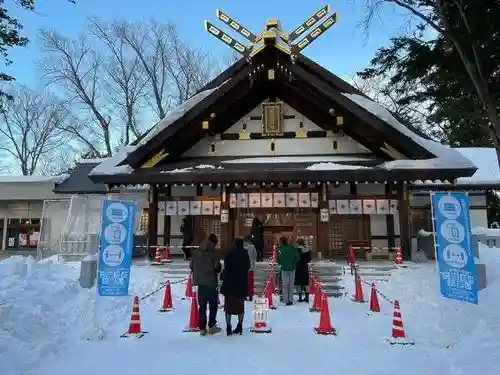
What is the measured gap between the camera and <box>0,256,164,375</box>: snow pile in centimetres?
604

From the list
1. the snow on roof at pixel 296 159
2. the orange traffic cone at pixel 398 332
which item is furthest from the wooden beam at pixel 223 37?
the orange traffic cone at pixel 398 332

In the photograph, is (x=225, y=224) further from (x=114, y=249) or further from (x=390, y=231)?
(x=114, y=249)

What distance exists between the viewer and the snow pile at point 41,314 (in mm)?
6039

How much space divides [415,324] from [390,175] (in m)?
7.56

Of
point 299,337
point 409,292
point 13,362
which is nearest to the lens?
point 13,362

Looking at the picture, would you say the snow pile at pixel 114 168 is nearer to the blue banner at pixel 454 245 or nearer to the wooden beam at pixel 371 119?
the wooden beam at pixel 371 119

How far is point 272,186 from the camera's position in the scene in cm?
1711

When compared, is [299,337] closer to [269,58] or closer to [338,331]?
[338,331]

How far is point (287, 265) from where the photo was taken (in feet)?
33.8

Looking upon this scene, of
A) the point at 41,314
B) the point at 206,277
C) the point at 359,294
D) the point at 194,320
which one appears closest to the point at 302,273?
the point at 359,294

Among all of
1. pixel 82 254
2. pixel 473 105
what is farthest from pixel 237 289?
pixel 82 254

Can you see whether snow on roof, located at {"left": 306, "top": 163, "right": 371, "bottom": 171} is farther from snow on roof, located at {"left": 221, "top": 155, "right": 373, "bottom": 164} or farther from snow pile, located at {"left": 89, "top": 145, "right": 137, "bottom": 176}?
snow pile, located at {"left": 89, "top": 145, "right": 137, "bottom": 176}

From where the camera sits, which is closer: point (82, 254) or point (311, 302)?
point (311, 302)

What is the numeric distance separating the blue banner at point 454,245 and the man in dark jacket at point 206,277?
4.19m
